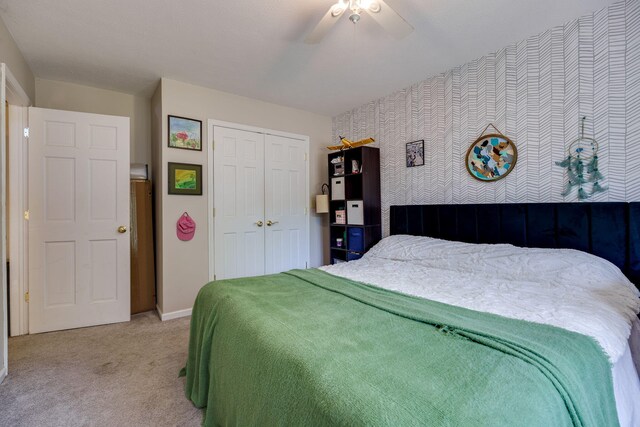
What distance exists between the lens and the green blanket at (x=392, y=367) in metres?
0.67

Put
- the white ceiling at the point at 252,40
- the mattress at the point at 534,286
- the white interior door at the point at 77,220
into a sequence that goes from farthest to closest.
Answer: the white interior door at the point at 77,220 < the white ceiling at the point at 252,40 < the mattress at the point at 534,286

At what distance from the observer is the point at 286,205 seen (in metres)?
3.83

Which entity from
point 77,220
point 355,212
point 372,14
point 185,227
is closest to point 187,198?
point 185,227

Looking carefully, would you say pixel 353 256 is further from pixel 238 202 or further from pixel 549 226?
pixel 549 226

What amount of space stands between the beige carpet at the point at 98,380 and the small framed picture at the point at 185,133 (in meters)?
1.86

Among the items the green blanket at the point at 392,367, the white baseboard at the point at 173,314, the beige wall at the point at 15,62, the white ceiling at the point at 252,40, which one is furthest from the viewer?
the white baseboard at the point at 173,314

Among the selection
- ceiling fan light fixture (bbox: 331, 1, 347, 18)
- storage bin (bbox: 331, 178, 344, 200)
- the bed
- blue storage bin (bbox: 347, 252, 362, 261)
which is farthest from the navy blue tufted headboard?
ceiling fan light fixture (bbox: 331, 1, 347, 18)

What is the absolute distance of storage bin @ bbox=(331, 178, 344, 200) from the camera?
3594 mm

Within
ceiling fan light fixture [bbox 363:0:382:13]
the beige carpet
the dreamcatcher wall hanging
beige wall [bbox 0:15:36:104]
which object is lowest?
the beige carpet

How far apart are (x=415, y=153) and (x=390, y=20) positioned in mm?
1624

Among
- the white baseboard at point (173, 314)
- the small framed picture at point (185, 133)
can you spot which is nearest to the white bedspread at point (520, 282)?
the white baseboard at point (173, 314)

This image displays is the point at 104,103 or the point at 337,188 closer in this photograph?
the point at 104,103

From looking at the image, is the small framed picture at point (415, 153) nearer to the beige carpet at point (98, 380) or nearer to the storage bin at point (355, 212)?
the storage bin at point (355, 212)

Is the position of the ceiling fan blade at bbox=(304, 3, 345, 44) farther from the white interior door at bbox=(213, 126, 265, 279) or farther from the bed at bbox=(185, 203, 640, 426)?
the white interior door at bbox=(213, 126, 265, 279)
